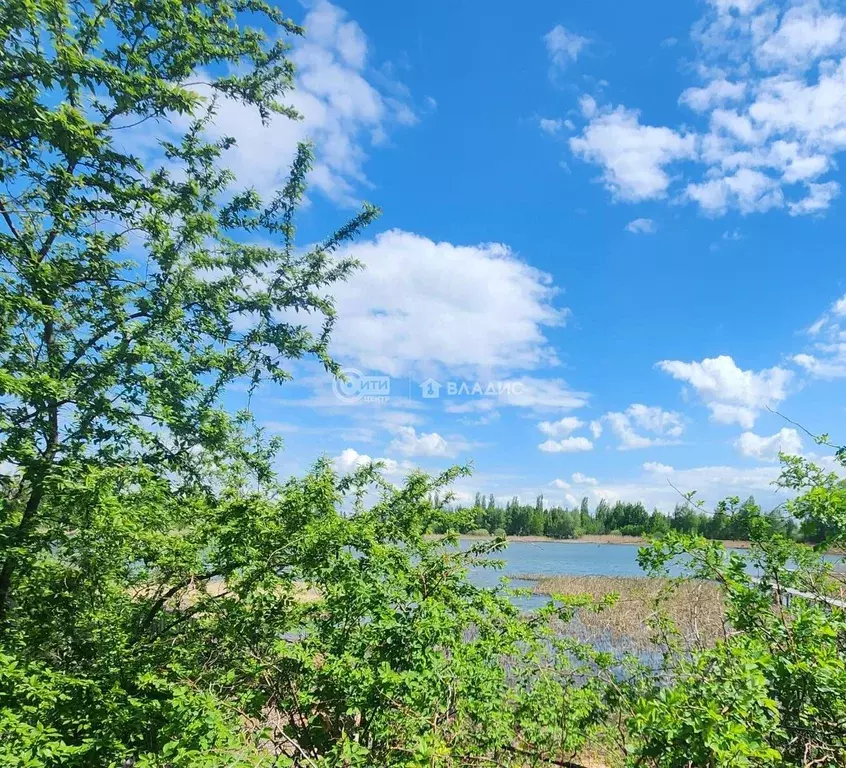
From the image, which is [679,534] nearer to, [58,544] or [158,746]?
[158,746]

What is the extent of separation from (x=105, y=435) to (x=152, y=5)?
456 centimetres

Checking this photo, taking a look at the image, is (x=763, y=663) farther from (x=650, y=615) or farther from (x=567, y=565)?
(x=567, y=565)

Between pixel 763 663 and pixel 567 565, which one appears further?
pixel 567 565

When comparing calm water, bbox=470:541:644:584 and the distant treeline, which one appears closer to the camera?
the distant treeline

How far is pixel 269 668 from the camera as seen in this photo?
382cm

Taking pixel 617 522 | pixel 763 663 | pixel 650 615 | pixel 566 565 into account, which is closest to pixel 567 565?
pixel 566 565

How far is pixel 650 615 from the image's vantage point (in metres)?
4.50

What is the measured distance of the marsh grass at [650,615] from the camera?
4.39 m

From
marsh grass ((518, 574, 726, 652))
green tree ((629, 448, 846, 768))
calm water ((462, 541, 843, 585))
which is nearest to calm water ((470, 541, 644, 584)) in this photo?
calm water ((462, 541, 843, 585))

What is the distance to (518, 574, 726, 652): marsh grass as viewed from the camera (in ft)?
14.4

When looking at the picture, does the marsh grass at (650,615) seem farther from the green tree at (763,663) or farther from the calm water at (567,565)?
the calm water at (567,565)

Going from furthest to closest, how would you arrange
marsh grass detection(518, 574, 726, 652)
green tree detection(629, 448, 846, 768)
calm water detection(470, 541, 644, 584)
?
calm water detection(470, 541, 644, 584) → marsh grass detection(518, 574, 726, 652) → green tree detection(629, 448, 846, 768)

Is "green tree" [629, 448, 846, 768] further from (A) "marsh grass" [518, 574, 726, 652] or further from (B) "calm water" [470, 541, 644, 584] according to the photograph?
(B) "calm water" [470, 541, 644, 584]

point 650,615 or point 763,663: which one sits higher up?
point 763,663
